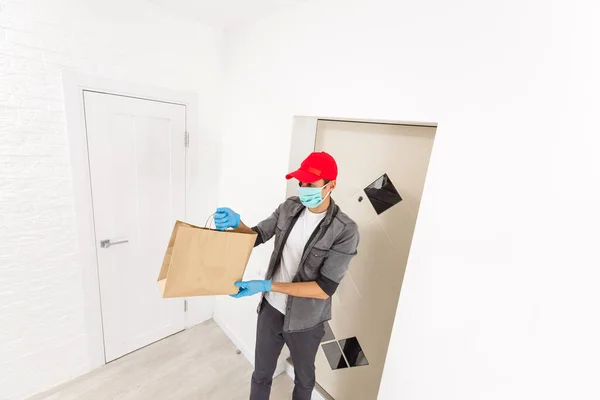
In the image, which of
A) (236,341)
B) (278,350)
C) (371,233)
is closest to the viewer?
(278,350)

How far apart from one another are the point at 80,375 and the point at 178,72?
2241 mm

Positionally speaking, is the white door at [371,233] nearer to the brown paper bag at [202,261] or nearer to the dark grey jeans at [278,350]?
the dark grey jeans at [278,350]

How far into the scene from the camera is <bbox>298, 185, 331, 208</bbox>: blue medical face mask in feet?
4.10

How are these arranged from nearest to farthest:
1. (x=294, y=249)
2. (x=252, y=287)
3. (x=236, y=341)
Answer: (x=252, y=287)
(x=294, y=249)
(x=236, y=341)

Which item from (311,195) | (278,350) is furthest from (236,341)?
(311,195)

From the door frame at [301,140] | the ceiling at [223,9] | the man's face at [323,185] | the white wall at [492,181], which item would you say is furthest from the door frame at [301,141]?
the ceiling at [223,9]

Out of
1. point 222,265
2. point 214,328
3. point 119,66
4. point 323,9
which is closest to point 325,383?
point 214,328

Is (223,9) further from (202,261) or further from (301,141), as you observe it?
(202,261)

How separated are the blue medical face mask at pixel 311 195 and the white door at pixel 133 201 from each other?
131 cm

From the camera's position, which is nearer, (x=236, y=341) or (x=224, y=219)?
(x=224, y=219)

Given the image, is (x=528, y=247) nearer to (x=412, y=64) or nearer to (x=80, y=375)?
(x=412, y=64)

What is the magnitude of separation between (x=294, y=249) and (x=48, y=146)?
1.51 metres

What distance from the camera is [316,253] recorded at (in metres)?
1.30

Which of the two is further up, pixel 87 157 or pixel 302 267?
pixel 87 157
